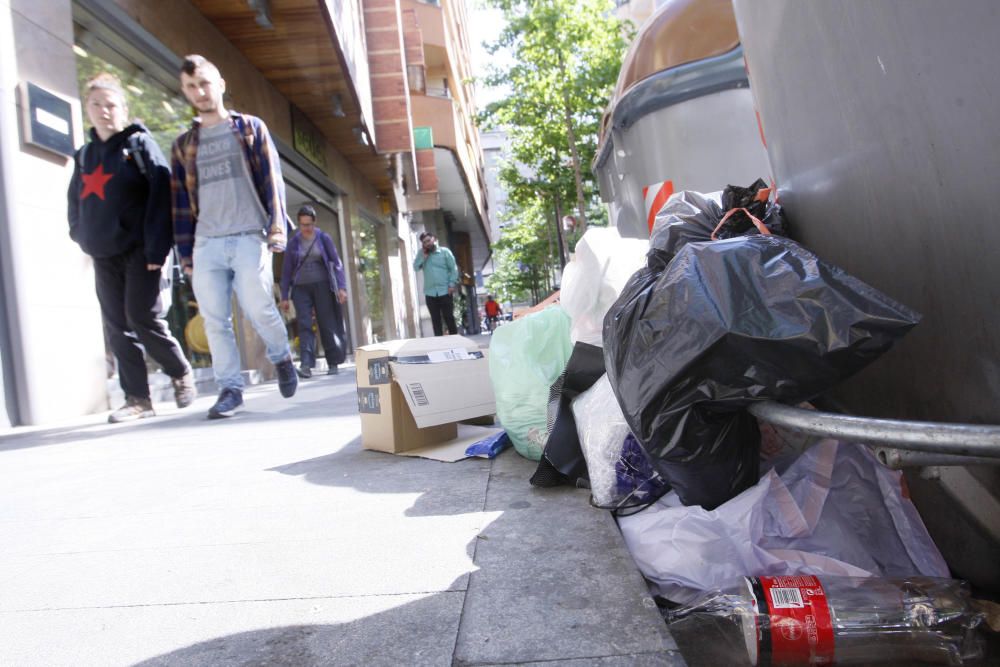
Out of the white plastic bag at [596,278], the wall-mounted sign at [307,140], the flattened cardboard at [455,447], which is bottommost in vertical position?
the flattened cardboard at [455,447]

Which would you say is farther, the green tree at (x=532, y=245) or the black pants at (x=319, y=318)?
the green tree at (x=532, y=245)

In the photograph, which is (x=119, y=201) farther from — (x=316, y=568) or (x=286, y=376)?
(x=316, y=568)

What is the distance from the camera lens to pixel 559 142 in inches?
669

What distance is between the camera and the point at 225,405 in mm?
4496

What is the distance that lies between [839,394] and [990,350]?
2.00 ft

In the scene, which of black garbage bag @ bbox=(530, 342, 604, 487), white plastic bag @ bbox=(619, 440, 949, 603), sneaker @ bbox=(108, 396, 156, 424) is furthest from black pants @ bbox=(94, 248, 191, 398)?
white plastic bag @ bbox=(619, 440, 949, 603)

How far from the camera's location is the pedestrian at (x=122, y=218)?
433 centimetres

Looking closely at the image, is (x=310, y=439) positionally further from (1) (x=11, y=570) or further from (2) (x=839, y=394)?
(2) (x=839, y=394)

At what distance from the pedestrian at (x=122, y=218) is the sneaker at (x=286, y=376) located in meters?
0.76

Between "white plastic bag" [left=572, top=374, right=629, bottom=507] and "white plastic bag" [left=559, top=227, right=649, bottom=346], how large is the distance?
28 centimetres

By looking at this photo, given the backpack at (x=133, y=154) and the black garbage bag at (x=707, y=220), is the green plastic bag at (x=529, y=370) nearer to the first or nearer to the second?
the black garbage bag at (x=707, y=220)

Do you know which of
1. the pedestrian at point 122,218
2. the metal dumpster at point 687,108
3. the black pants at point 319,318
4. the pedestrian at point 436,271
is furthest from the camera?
the pedestrian at point 436,271

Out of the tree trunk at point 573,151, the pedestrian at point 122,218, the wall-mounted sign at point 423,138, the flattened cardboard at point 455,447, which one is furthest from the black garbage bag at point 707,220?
the wall-mounted sign at point 423,138

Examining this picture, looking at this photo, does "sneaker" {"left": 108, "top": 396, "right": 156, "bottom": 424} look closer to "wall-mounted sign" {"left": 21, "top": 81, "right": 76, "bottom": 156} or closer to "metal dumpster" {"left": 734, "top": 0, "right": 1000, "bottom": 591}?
"wall-mounted sign" {"left": 21, "top": 81, "right": 76, "bottom": 156}
